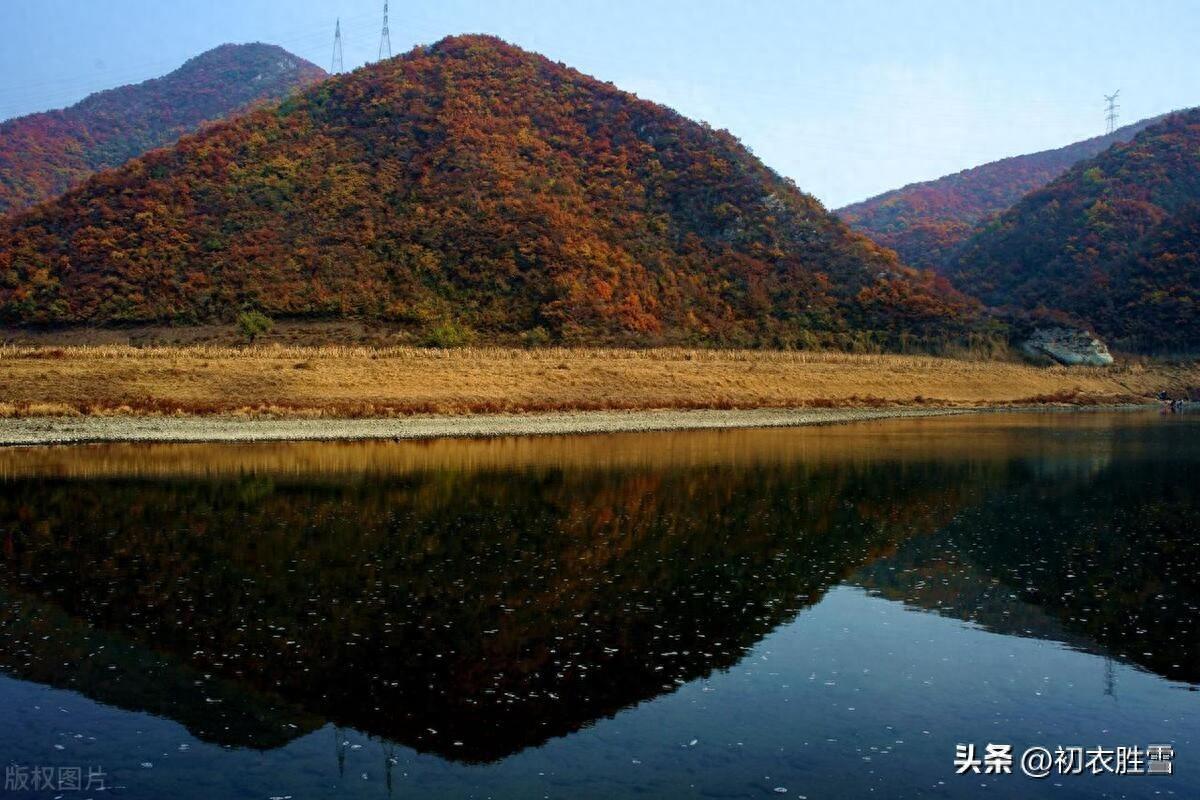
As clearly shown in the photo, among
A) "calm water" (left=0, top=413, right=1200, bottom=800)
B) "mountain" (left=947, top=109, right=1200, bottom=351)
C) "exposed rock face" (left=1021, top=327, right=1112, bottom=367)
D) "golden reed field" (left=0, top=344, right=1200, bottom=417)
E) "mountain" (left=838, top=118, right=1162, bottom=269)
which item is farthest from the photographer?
"mountain" (left=838, top=118, right=1162, bottom=269)

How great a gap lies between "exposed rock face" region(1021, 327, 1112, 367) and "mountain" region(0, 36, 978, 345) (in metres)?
7.02

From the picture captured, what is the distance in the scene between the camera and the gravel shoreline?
36625 mm

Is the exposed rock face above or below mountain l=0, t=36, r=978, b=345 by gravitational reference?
below

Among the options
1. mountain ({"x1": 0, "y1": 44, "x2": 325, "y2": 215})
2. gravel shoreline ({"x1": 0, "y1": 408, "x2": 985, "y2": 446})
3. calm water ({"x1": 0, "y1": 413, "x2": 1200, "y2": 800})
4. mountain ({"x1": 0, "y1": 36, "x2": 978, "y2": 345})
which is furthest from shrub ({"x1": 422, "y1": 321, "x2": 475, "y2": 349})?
mountain ({"x1": 0, "y1": 44, "x2": 325, "y2": 215})

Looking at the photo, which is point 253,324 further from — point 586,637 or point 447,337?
point 586,637

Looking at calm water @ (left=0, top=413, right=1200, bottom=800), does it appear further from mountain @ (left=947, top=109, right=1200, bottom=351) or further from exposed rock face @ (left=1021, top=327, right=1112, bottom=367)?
mountain @ (left=947, top=109, right=1200, bottom=351)

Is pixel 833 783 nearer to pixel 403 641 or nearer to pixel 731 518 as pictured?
pixel 403 641

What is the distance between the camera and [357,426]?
41.7 metres

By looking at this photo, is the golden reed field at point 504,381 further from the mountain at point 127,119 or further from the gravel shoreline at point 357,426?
the mountain at point 127,119

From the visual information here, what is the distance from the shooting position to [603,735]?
28.5ft

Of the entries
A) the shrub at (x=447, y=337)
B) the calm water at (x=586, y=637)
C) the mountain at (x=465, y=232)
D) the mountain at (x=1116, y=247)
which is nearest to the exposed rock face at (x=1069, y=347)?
the mountain at (x=465, y=232)

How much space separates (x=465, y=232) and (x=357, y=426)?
164 ft

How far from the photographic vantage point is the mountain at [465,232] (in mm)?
80312

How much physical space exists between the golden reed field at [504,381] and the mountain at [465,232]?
12146 mm
